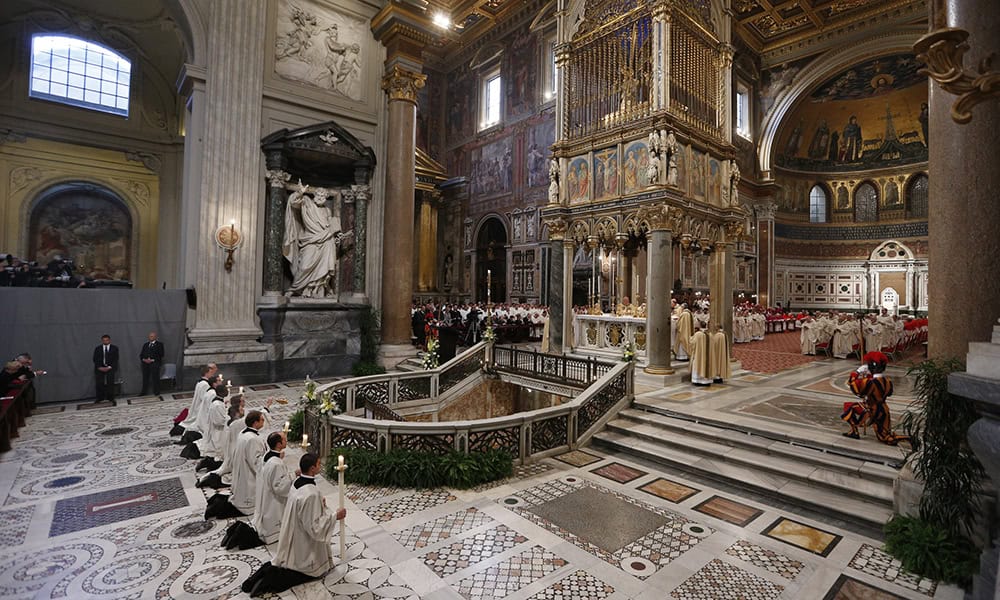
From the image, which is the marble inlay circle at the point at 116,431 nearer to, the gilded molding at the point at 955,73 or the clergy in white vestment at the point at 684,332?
the gilded molding at the point at 955,73

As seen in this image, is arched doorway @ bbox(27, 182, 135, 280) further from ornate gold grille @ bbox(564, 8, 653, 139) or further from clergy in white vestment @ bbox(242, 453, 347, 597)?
clergy in white vestment @ bbox(242, 453, 347, 597)

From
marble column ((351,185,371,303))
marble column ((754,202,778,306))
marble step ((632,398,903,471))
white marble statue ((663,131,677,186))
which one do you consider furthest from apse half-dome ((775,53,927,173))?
marble step ((632,398,903,471))

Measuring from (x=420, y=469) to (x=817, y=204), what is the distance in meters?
32.7

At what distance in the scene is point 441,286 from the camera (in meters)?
27.9

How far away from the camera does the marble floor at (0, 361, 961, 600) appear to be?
349 cm

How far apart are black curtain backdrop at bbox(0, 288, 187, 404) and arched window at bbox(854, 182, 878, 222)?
113 feet

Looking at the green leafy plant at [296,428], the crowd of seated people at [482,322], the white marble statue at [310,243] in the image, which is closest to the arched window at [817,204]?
the crowd of seated people at [482,322]

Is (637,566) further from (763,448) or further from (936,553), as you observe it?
(763,448)

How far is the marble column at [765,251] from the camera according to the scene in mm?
26609

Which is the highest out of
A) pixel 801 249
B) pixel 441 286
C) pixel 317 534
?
pixel 801 249

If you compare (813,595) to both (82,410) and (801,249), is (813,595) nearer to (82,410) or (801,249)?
(82,410)

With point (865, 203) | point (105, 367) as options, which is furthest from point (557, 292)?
point (865, 203)

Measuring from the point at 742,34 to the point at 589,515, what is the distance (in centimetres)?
2738

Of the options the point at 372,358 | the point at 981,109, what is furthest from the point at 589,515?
the point at 372,358
